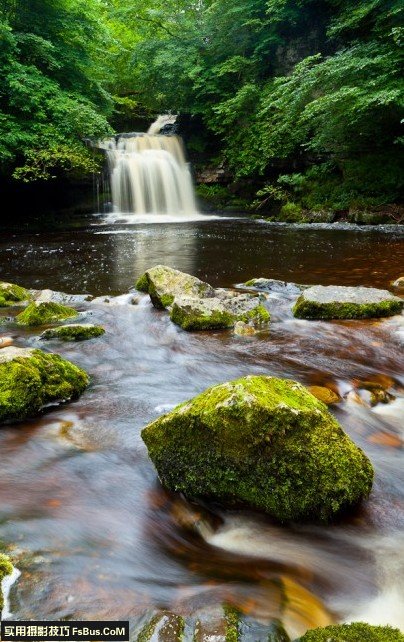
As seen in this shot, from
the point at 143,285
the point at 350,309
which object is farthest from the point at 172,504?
the point at 143,285

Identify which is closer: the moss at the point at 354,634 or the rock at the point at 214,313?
the moss at the point at 354,634

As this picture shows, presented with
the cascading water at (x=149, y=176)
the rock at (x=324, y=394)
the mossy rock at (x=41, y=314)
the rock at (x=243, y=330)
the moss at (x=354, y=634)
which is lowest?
the rock at (x=324, y=394)

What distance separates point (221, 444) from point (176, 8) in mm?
26858

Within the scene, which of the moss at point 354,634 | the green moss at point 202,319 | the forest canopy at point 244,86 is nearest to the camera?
the moss at point 354,634

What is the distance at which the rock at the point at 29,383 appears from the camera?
336 cm

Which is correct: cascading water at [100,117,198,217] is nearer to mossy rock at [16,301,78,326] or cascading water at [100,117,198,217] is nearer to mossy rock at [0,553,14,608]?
mossy rock at [16,301,78,326]

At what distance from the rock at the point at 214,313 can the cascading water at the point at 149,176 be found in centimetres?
1535

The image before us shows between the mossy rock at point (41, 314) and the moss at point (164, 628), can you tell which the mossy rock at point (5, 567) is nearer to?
the moss at point (164, 628)

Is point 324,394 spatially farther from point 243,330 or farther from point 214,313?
point 214,313

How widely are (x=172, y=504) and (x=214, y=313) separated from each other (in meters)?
3.33

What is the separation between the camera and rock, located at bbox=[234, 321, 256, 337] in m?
5.45

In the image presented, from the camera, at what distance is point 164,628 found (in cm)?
170

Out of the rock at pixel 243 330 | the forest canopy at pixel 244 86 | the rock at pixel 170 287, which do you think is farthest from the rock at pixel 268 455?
the forest canopy at pixel 244 86

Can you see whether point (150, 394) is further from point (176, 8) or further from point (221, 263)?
point (176, 8)
